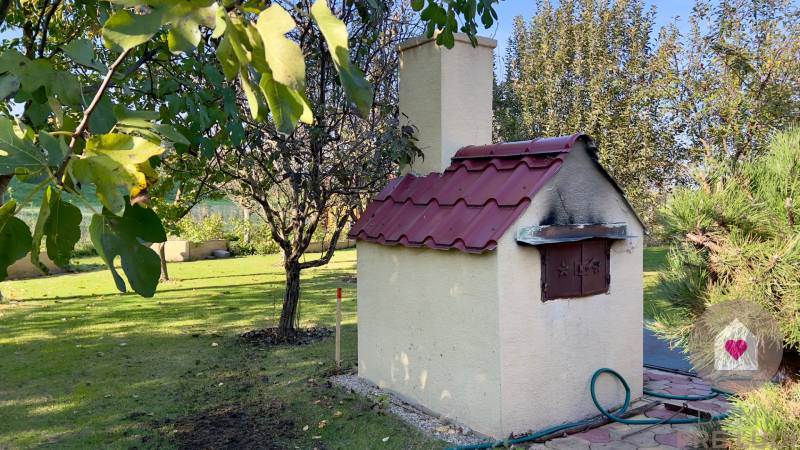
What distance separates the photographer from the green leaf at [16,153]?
1155mm

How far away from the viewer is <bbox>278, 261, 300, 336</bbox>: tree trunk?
8.45 meters

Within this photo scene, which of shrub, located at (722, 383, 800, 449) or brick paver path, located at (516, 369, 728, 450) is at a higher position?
shrub, located at (722, 383, 800, 449)

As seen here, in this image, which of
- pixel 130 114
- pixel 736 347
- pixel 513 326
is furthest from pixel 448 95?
pixel 130 114

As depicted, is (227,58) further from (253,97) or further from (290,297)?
(290,297)

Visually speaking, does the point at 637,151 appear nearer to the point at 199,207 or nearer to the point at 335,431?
the point at 335,431

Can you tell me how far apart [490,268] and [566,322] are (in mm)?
941

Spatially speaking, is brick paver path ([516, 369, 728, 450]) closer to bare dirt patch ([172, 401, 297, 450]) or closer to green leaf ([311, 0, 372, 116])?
bare dirt patch ([172, 401, 297, 450])

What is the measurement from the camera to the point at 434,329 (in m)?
5.21

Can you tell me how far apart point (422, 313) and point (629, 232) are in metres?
2.12

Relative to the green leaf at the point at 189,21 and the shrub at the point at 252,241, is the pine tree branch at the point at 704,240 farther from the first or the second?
the shrub at the point at 252,241

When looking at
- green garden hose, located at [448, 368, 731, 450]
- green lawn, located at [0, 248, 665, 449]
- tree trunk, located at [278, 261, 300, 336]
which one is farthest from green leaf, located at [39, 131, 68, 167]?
tree trunk, located at [278, 261, 300, 336]

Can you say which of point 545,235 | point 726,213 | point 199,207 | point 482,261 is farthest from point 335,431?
point 199,207

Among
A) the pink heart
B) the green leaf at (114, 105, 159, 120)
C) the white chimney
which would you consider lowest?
the pink heart

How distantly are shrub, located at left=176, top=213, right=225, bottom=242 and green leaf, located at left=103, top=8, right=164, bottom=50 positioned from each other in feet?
69.1
